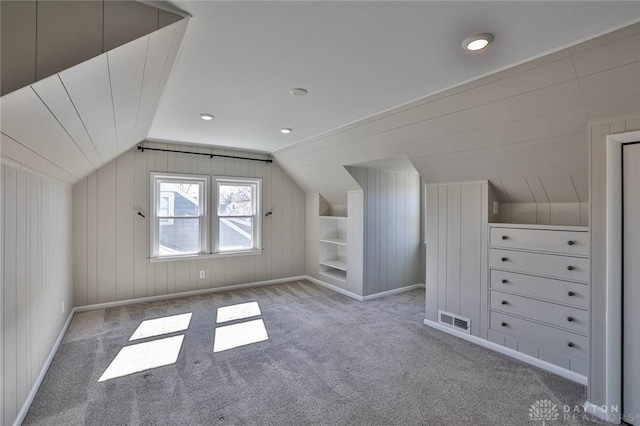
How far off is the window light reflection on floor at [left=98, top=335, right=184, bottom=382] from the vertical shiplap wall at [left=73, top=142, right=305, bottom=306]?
63.0 inches

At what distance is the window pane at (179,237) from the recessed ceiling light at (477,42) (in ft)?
14.3

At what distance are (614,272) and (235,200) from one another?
4.75 metres

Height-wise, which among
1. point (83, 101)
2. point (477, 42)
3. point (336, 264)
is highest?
point (477, 42)

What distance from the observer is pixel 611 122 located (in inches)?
79.7

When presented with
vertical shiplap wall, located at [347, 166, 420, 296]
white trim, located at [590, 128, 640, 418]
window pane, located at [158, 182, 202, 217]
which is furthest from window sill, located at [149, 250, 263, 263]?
white trim, located at [590, 128, 640, 418]

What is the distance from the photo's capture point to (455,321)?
3436 millimetres

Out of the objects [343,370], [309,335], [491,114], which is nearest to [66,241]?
[309,335]

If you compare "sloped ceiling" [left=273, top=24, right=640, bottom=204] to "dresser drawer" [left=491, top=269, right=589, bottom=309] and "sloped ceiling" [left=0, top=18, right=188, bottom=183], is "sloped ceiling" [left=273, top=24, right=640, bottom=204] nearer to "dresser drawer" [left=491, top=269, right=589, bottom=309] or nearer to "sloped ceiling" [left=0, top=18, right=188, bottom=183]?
"dresser drawer" [left=491, top=269, right=589, bottom=309]

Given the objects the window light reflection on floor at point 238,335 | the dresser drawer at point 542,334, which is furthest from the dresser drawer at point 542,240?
the window light reflection on floor at point 238,335

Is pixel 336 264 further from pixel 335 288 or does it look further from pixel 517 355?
pixel 517 355

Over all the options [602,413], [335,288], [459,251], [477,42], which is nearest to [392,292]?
[335,288]

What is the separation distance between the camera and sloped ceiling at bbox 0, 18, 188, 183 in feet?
4.22

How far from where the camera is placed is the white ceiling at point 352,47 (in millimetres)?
1494

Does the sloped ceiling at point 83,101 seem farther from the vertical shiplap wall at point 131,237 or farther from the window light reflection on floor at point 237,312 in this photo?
the window light reflection on floor at point 237,312
